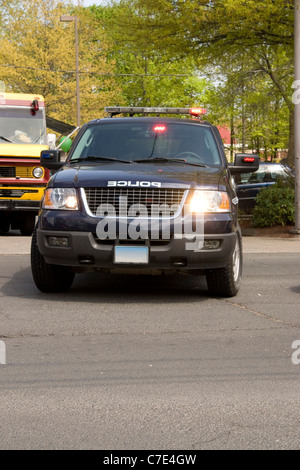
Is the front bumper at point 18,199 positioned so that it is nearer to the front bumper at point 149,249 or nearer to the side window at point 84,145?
the side window at point 84,145

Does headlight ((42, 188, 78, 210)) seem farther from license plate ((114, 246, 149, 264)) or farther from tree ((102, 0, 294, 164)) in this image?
tree ((102, 0, 294, 164))

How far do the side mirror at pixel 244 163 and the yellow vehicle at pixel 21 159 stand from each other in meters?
7.71

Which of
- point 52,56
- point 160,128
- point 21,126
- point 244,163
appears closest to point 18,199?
point 21,126

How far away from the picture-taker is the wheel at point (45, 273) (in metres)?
7.96

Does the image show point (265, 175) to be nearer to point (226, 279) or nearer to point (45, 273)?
point (226, 279)

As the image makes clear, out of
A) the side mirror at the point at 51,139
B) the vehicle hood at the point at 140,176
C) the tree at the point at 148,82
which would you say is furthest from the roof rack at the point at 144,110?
the tree at the point at 148,82

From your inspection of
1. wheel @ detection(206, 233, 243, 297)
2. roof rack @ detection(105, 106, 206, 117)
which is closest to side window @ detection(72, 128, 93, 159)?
roof rack @ detection(105, 106, 206, 117)

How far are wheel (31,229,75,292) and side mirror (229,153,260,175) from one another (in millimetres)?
2253

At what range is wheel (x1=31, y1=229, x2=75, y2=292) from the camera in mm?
7957

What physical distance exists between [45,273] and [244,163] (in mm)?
2635

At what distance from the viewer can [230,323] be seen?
6.81 metres

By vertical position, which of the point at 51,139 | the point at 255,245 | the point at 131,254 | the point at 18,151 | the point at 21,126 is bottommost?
the point at 255,245

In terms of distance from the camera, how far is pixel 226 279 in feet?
26.0

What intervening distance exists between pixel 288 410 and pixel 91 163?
15.1ft
